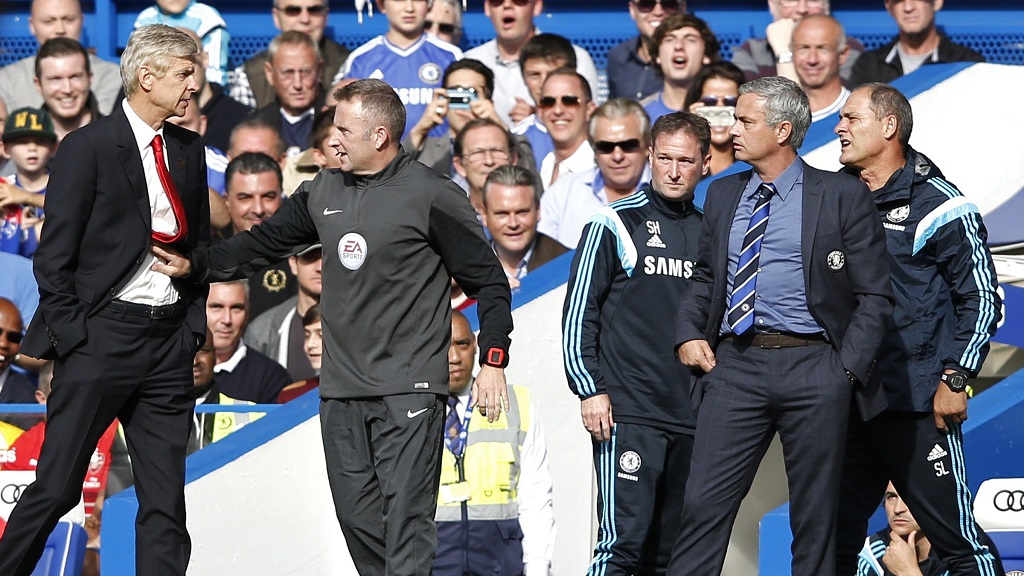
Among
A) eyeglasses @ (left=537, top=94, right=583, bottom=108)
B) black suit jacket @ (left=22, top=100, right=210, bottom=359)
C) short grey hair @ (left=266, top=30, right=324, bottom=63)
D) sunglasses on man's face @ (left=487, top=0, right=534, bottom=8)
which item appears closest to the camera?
black suit jacket @ (left=22, top=100, right=210, bottom=359)

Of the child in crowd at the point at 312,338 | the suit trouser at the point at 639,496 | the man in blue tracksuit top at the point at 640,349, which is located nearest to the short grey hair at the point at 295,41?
the child in crowd at the point at 312,338

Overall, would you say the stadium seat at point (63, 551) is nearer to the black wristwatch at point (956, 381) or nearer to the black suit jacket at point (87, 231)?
the black suit jacket at point (87, 231)

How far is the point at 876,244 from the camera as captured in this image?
572cm

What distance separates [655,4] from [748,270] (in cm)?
557

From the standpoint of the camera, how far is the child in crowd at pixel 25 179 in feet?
31.6

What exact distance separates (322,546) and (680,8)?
538cm

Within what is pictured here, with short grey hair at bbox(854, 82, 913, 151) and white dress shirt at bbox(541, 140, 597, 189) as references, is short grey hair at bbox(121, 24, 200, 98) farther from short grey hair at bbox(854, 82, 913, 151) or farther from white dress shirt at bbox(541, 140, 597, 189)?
white dress shirt at bbox(541, 140, 597, 189)

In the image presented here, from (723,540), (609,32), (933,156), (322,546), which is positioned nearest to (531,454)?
(322,546)

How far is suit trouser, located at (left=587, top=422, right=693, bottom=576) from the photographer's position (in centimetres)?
636

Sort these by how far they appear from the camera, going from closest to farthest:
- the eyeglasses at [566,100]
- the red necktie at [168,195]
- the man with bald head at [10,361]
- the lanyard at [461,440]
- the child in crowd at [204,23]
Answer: the red necktie at [168,195]
the lanyard at [461,440]
the man with bald head at [10,361]
the eyeglasses at [566,100]
the child in crowd at [204,23]

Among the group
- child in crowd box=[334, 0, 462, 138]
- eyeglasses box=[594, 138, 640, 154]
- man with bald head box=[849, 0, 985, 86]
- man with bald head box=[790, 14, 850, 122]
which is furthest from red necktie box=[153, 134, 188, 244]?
man with bald head box=[849, 0, 985, 86]

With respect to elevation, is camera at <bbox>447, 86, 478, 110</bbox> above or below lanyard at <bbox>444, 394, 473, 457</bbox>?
above

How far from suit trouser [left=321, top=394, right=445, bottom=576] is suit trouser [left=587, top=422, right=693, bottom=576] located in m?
0.98

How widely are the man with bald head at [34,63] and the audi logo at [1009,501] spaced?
7100 mm
